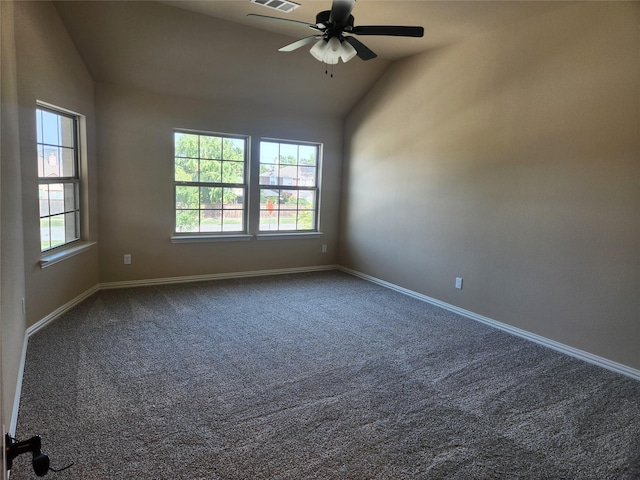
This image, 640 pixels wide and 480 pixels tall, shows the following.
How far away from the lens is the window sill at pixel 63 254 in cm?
341

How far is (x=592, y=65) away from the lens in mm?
3170

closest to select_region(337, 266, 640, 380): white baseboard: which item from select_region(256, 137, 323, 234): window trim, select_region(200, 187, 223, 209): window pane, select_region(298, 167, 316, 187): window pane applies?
select_region(256, 137, 323, 234): window trim

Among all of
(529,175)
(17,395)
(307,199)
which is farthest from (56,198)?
(529,175)

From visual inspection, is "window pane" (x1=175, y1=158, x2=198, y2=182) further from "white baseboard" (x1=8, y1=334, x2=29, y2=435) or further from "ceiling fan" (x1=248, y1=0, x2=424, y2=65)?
"ceiling fan" (x1=248, y1=0, x2=424, y2=65)

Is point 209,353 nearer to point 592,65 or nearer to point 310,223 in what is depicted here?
point 310,223

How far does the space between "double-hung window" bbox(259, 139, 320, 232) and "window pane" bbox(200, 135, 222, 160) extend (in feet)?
1.96

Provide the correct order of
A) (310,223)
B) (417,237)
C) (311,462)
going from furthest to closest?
(310,223)
(417,237)
(311,462)

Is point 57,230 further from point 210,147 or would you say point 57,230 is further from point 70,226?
point 210,147

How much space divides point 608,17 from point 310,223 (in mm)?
4212

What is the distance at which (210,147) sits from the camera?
5.26 meters

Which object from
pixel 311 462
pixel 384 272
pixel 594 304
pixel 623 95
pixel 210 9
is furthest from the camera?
pixel 384 272

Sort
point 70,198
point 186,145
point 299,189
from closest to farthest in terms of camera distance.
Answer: point 70,198 → point 186,145 → point 299,189

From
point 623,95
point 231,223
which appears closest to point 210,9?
point 231,223

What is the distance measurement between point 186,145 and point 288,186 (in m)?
1.54
